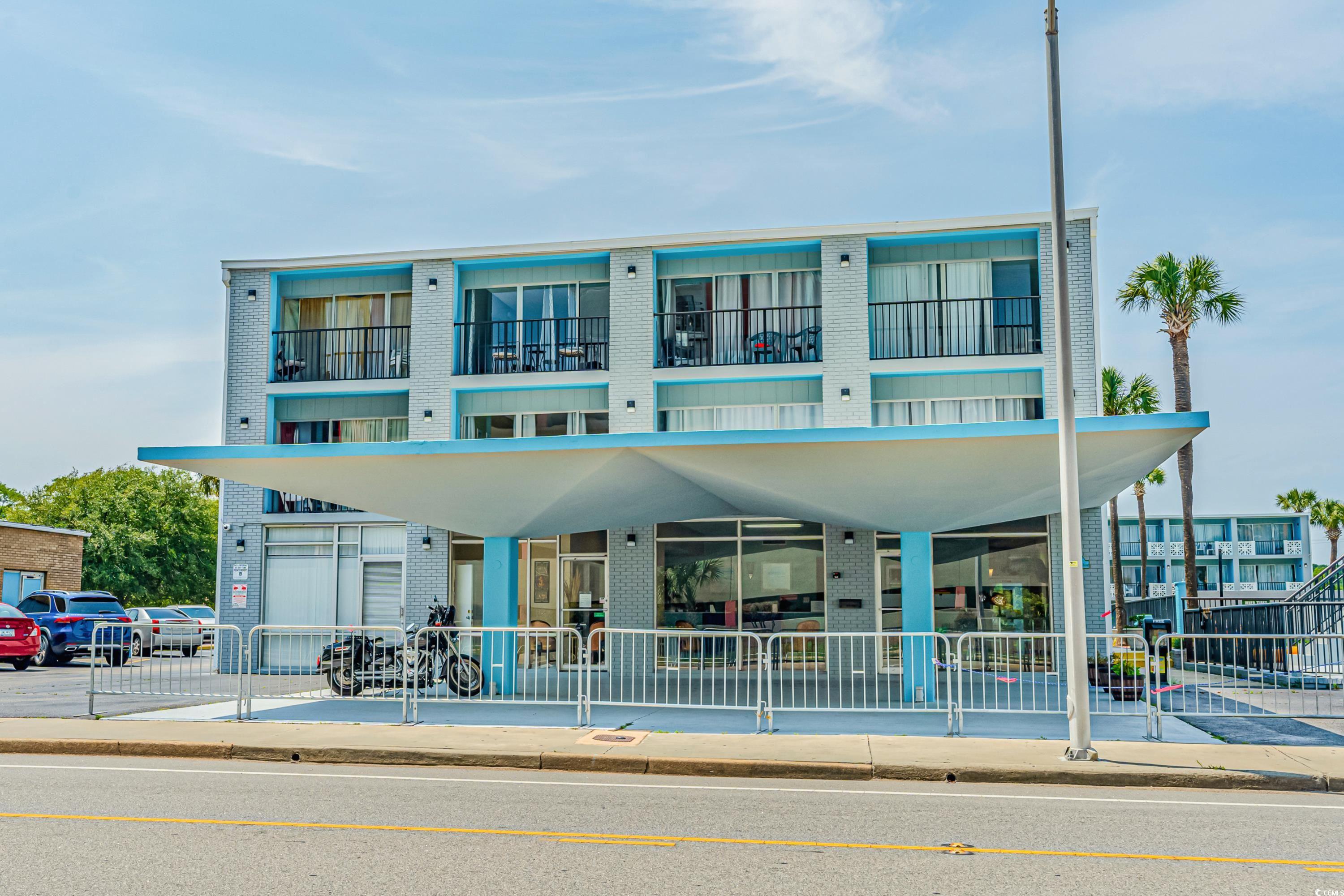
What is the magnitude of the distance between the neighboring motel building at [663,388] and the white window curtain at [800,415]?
5 cm

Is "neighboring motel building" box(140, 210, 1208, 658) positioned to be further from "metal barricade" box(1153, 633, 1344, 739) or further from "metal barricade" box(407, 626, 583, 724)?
"metal barricade" box(1153, 633, 1344, 739)

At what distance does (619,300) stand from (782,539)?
19.9 feet

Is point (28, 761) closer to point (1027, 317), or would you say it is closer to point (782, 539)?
point (782, 539)

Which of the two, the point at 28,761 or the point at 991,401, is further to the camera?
the point at 991,401

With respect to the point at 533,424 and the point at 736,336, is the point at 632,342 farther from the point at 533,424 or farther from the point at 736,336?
the point at 533,424

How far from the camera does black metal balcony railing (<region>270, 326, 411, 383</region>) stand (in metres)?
24.9

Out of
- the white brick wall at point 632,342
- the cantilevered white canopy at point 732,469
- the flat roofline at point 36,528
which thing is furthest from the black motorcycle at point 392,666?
the flat roofline at point 36,528

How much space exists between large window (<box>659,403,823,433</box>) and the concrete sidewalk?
36.5ft

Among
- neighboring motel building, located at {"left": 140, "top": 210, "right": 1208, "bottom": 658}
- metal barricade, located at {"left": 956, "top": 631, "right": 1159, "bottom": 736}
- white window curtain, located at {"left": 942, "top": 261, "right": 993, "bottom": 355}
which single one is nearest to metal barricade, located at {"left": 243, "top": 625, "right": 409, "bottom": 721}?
neighboring motel building, located at {"left": 140, "top": 210, "right": 1208, "bottom": 658}

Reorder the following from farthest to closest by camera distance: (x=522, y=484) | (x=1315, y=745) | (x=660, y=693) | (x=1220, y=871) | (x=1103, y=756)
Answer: (x=660, y=693), (x=522, y=484), (x=1315, y=745), (x=1103, y=756), (x=1220, y=871)

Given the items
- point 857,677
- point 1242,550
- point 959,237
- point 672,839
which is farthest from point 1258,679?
point 1242,550

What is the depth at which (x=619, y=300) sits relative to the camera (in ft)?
76.7

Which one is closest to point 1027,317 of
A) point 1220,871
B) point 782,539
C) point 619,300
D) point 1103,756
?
point 782,539

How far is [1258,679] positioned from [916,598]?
8.15m
